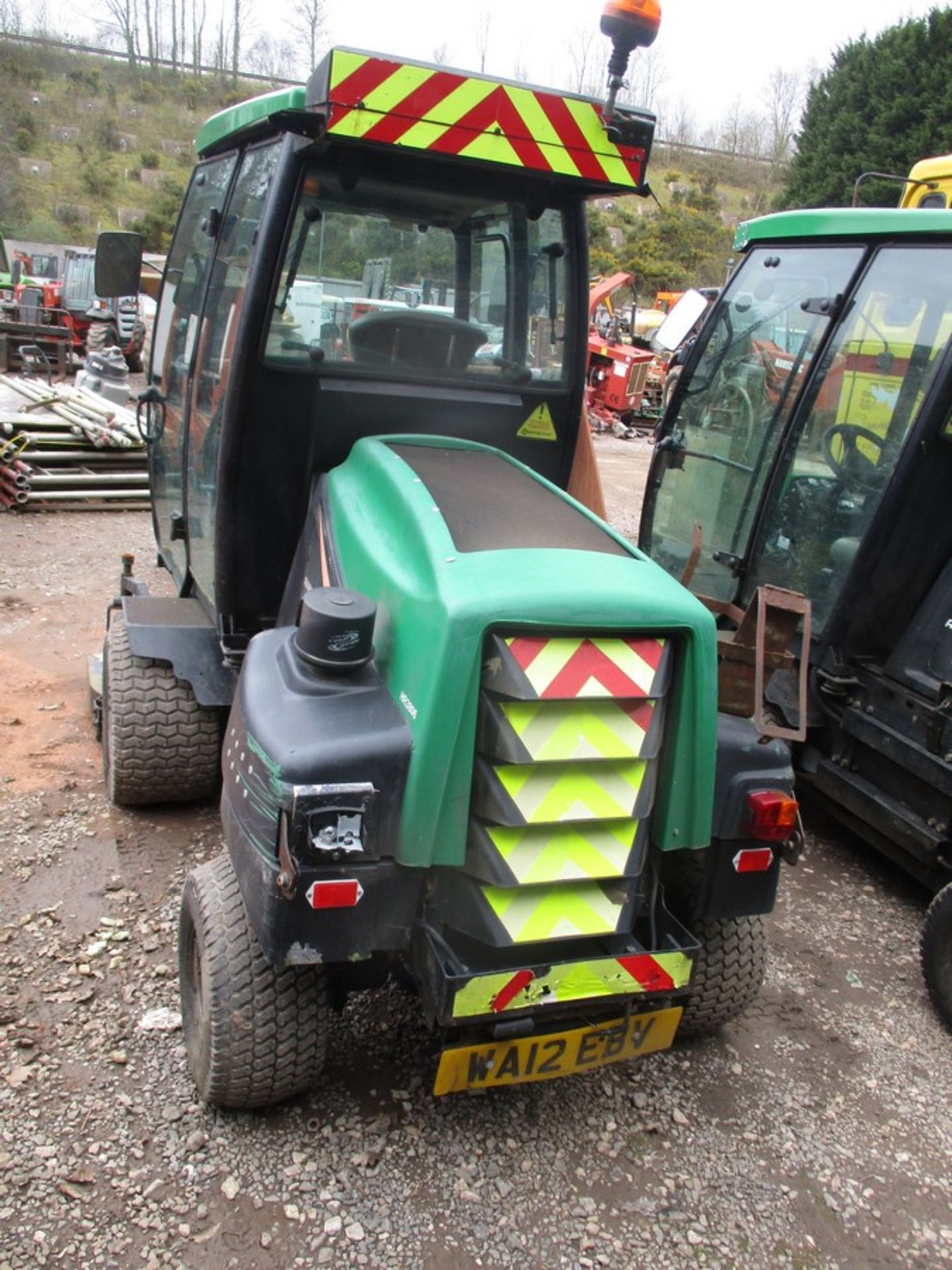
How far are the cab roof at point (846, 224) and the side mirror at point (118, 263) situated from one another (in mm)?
2686

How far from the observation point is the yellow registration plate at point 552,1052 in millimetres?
2166

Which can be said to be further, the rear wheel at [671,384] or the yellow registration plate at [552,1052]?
the rear wheel at [671,384]

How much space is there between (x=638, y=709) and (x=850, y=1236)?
4.38 ft

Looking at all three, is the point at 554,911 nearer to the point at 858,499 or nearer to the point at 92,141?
the point at 858,499

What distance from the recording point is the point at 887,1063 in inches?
118

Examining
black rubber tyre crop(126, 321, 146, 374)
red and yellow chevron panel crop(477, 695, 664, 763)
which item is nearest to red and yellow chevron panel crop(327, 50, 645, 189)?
red and yellow chevron panel crop(477, 695, 664, 763)

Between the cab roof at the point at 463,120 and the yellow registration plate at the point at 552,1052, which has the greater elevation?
the cab roof at the point at 463,120

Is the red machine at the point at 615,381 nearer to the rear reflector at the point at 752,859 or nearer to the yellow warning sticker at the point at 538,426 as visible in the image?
the yellow warning sticker at the point at 538,426

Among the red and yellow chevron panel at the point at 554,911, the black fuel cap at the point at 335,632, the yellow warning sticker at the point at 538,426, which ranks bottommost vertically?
the red and yellow chevron panel at the point at 554,911

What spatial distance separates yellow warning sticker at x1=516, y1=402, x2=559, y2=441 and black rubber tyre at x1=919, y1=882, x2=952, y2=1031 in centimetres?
200

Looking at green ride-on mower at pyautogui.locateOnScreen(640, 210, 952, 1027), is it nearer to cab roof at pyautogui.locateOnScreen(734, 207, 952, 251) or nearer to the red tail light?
cab roof at pyautogui.locateOnScreen(734, 207, 952, 251)

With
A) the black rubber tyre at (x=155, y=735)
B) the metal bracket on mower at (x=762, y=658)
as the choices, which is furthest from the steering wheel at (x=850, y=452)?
the black rubber tyre at (x=155, y=735)

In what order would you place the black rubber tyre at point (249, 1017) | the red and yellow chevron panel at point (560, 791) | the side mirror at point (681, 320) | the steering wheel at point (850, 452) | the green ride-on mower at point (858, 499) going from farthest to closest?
1. the side mirror at point (681, 320)
2. the steering wheel at point (850, 452)
3. the green ride-on mower at point (858, 499)
4. the black rubber tyre at point (249, 1017)
5. the red and yellow chevron panel at point (560, 791)

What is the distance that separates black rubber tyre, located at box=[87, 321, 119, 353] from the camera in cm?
1534
